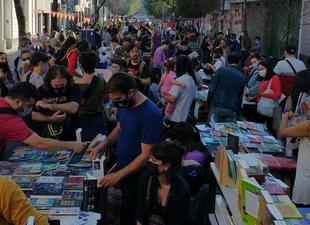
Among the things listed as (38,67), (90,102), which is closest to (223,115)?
(90,102)

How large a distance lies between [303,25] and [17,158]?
770 inches

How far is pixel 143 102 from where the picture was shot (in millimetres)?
4566

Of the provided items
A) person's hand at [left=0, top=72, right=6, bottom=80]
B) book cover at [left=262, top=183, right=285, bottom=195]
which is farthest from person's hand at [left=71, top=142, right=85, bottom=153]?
person's hand at [left=0, top=72, right=6, bottom=80]

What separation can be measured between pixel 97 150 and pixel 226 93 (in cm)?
341

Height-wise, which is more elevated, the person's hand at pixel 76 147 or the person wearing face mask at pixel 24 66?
the person wearing face mask at pixel 24 66

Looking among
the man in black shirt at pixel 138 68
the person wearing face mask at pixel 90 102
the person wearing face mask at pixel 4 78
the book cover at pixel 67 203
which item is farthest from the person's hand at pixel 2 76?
→ the book cover at pixel 67 203

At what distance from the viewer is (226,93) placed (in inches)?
312

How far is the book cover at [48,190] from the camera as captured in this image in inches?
161

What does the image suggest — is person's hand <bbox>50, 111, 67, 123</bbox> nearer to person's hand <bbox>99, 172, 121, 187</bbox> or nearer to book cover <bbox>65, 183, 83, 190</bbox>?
person's hand <bbox>99, 172, 121, 187</bbox>

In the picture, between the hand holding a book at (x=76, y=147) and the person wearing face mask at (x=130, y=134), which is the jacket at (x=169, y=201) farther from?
the hand holding a book at (x=76, y=147)

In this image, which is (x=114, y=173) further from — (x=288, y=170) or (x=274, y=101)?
(x=274, y=101)

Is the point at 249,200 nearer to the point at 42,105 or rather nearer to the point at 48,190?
the point at 48,190

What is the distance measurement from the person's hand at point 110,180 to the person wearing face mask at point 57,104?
1.41 m

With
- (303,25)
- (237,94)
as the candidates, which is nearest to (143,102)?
(237,94)
